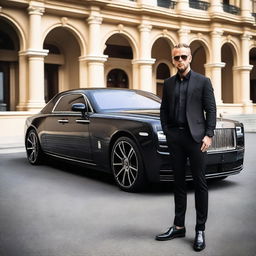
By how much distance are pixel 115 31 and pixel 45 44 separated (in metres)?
4.00

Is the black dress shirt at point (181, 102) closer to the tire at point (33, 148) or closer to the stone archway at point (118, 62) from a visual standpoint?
the tire at point (33, 148)

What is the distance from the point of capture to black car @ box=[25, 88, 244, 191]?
5770 millimetres

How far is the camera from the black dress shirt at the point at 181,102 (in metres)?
3.77

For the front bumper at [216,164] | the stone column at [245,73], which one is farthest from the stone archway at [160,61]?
the front bumper at [216,164]

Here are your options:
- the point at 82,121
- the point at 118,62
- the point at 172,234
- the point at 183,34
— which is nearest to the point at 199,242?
the point at 172,234

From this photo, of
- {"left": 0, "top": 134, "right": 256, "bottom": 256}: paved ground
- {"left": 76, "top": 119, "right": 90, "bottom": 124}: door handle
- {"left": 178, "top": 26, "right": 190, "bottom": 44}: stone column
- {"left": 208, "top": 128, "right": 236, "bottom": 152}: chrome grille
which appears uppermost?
{"left": 178, "top": 26, "right": 190, "bottom": 44}: stone column

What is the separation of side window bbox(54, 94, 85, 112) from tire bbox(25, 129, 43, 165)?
904mm

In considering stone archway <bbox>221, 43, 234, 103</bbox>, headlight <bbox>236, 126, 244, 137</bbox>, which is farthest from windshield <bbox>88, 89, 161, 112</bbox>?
stone archway <bbox>221, 43, 234, 103</bbox>

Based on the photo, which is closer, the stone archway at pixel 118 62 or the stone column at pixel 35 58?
the stone column at pixel 35 58

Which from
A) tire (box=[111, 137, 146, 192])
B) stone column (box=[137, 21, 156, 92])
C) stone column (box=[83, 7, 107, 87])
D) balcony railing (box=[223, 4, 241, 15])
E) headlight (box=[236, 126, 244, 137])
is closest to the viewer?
tire (box=[111, 137, 146, 192])

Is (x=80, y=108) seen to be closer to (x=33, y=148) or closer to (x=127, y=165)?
(x=127, y=165)

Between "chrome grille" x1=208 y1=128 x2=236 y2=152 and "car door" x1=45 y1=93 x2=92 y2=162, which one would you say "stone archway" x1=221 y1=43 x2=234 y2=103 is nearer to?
"car door" x1=45 y1=93 x2=92 y2=162

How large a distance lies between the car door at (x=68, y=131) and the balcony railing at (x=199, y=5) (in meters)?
20.6

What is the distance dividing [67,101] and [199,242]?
4.92 m
